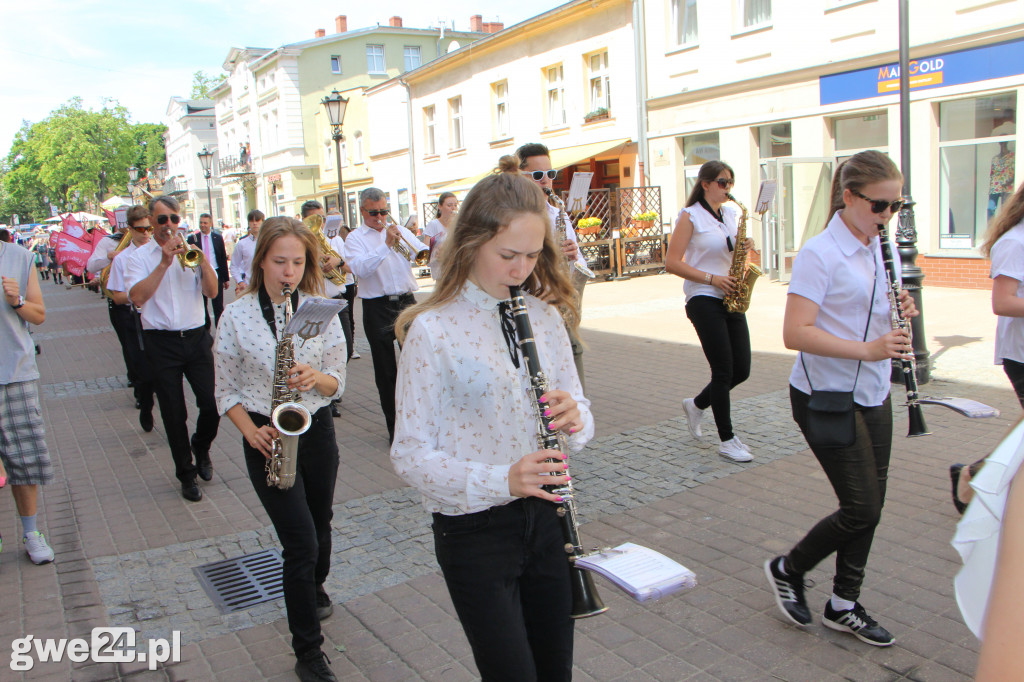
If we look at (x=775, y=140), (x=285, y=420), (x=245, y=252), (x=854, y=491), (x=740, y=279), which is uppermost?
(x=775, y=140)

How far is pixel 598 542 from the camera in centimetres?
443

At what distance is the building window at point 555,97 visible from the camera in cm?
2361

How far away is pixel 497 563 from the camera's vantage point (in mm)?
2092

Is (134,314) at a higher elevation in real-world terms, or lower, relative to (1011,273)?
lower

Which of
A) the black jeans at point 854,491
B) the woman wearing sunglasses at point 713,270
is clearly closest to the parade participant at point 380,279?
the woman wearing sunglasses at point 713,270

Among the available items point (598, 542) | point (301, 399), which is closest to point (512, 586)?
point (301, 399)

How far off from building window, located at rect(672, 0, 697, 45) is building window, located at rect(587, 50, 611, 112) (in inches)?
110

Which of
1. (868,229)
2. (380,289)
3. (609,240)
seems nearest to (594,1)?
(609,240)

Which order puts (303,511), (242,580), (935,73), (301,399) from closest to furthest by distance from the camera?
1. (303,511)
2. (301,399)
3. (242,580)
4. (935,73)

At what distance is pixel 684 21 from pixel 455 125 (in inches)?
481

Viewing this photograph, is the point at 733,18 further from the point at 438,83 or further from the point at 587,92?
the point at 438,83

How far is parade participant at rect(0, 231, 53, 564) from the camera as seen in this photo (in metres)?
4.56

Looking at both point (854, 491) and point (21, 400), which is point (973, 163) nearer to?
point (854, 491)

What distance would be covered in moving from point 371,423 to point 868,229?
5.31m
